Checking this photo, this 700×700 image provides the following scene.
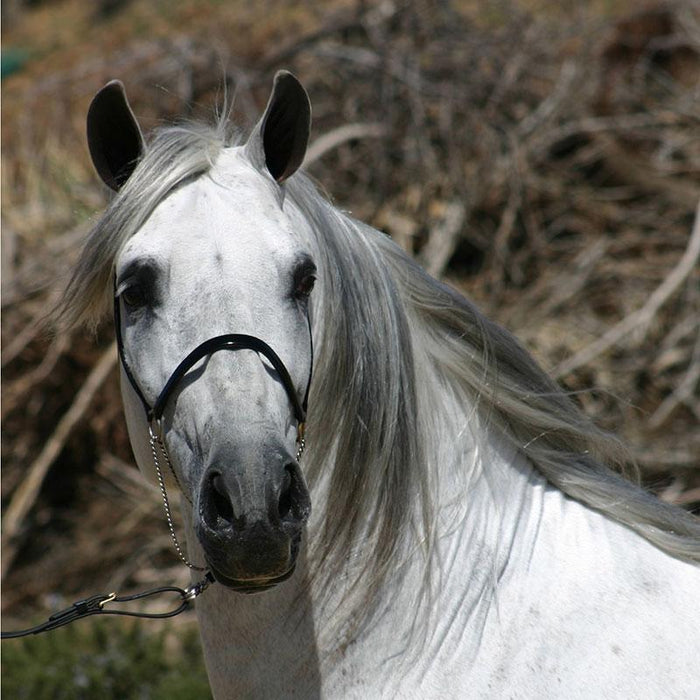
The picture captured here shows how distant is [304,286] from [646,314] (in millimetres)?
3663

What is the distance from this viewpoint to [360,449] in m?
1.69

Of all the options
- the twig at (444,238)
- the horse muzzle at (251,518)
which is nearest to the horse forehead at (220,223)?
the horse muzzle at (251,518)

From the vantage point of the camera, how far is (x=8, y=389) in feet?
16.9

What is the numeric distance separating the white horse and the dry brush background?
118 inches

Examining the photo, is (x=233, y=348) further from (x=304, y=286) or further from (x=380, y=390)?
(x=380, y=390)

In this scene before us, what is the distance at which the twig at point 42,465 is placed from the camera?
198 inches

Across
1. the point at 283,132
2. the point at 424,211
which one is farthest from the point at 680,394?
the point at 283,132

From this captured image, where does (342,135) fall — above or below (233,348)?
below

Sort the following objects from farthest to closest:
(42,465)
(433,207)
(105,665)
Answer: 1. (433,207)
2. (42,465)
3. (105,665)

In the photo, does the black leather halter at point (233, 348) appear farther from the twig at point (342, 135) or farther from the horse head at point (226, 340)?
the twig at point (342, 135)

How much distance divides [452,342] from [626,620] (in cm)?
60

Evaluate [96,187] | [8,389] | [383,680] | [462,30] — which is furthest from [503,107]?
[383,680]

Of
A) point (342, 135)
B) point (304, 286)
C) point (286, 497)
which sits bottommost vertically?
point (342, 135)

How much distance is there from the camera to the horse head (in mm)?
1431
